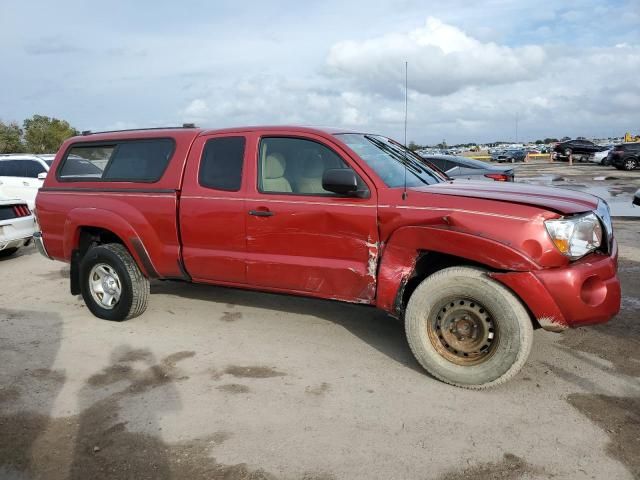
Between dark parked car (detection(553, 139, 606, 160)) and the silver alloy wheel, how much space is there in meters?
39.4

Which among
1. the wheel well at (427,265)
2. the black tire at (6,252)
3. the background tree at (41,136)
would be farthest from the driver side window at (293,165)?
the background tree at (41,136)

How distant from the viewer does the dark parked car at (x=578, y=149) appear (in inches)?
1530

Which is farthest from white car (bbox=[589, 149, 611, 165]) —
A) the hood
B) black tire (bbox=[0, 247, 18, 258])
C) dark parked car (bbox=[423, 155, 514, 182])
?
black tire (bbox=[0, 247, 18, 258])

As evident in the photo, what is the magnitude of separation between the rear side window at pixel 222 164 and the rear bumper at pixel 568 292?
2.33m

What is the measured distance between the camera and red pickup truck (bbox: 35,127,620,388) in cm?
361

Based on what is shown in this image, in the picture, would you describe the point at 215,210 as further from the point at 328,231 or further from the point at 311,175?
the point at 328,231

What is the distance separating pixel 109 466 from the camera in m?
2.99

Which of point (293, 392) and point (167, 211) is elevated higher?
point (167, 211)

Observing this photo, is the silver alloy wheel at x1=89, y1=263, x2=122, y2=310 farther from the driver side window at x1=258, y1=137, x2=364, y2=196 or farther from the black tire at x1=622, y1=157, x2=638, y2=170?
the black tire at x1=622, y1=157, x2=638, y2=170

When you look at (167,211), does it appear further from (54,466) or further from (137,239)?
(54,466)

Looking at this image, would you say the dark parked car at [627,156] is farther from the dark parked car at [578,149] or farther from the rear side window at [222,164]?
the rear side window at [222,164]

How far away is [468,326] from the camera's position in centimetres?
387

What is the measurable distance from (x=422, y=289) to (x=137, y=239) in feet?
9.18

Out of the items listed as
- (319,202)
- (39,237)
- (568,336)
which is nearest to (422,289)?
(319,202)
